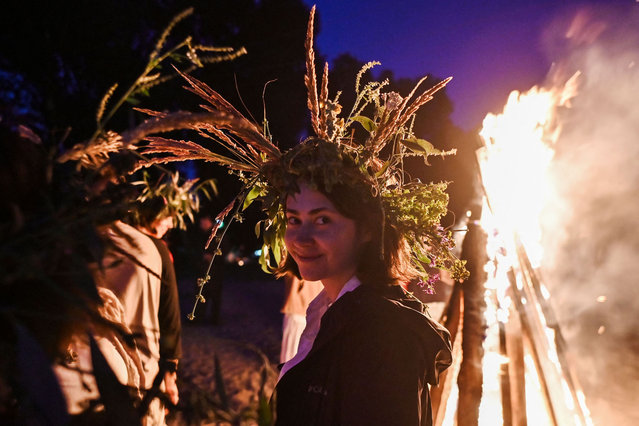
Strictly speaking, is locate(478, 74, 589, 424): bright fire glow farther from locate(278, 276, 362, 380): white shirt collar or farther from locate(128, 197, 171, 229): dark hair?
locate(128, 197, 171, 229): dark hair

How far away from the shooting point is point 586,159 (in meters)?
9.53

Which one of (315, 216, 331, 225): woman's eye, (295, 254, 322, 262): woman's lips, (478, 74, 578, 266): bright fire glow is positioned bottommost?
(295, 254, 322, 262): woman's lips

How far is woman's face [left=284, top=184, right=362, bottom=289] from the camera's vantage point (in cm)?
175

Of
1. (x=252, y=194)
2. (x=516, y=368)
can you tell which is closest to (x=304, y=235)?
(x=252, y=194)

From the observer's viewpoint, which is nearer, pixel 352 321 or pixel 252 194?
pixel 352 321

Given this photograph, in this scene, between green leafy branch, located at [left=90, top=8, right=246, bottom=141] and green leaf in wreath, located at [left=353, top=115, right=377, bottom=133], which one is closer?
green leafy branch, located at [left=90, top=8, right=246, bottom=141]

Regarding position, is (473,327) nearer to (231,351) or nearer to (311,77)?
(311,77)

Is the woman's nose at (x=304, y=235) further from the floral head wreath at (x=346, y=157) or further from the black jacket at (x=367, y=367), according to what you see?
the black jacket at (x=367, y=367)

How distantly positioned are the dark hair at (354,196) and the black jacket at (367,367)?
0.64 ft

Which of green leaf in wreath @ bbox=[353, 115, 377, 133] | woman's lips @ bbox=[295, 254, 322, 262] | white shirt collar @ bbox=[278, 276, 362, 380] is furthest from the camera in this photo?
green leaf in wreath @ bbox=[353, 115, 377, 133]

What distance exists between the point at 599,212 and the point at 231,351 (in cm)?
1036

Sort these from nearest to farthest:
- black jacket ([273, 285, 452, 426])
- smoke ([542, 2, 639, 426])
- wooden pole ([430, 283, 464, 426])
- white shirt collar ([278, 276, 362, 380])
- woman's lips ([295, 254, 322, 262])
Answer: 1. black jacket ([273, 285, 452, 426])
2. white shirt collar ([278, 276, 362, 380])
3. woman's lips ([295, 254, 322, 262])
4. wooden pole ([430, 283, 464, 426])
5. smoke ([542, 2, 639, 426])

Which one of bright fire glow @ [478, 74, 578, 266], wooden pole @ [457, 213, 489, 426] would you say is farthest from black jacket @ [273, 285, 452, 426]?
bright fire glow @ [478, 74, 578, 266]

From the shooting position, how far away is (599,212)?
396 inches
